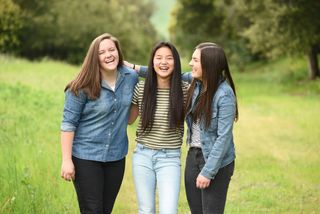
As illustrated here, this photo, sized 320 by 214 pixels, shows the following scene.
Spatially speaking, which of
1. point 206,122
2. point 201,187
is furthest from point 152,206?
point 206,122

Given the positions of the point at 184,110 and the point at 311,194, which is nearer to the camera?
the point at 184,110

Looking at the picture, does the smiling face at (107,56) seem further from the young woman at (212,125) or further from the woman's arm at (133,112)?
the young woman at (212,125)

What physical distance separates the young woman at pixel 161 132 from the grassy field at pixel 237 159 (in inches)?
55.8

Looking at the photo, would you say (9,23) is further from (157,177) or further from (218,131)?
(218,131)

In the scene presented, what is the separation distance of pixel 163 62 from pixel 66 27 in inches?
1469

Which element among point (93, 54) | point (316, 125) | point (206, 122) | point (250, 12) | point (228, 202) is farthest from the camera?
point (250, 12)

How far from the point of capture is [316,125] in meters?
15.6

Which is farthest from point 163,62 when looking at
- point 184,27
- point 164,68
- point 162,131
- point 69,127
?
point 184,27

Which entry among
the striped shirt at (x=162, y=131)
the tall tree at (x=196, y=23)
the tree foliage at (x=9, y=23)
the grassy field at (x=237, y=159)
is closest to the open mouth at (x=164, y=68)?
the striped shirt at (x=162, y=131)

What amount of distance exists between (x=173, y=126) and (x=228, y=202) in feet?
12.1

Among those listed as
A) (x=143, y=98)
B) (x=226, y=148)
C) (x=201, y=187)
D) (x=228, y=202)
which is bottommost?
(x=228, y=202)

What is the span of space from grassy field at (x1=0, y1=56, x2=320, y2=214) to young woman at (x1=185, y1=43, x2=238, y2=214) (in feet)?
6.48

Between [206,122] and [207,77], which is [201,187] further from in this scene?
[207,77]

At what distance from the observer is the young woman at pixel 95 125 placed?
16.6 feet
